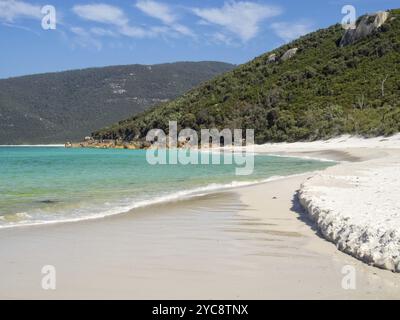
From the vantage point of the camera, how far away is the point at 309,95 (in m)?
62.8

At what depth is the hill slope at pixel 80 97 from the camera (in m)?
139

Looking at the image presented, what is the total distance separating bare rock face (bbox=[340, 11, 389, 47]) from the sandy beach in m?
67.3

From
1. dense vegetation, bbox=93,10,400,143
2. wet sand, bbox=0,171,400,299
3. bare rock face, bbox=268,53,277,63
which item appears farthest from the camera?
bare rock face, bbox=268,53,277,63

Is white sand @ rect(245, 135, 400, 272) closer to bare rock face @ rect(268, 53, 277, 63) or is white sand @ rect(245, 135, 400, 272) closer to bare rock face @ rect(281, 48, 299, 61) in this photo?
bare rock face @ rect(281, 48, 299, 61)

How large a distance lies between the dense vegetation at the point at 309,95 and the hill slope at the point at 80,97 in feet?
190

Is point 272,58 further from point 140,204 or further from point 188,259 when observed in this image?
point 188,259

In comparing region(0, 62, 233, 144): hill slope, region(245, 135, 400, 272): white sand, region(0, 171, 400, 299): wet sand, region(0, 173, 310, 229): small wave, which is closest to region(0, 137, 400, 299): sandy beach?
region(0, 171, 400, 299): wet sand

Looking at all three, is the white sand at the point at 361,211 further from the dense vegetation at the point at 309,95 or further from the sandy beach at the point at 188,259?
the dense vegetation at the point at 309,95

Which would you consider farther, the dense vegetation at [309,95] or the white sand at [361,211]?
the dense vegetation at [309,95]

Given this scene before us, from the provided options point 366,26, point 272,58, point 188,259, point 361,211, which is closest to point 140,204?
point 361,211

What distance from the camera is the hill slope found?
13900cm

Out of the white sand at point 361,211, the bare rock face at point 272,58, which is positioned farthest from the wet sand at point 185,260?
the bare rock face at point 272,58

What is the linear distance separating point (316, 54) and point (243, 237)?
72257mm

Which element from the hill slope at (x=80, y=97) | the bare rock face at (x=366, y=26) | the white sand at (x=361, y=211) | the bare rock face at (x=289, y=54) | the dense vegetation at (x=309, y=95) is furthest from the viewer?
the hill slope at (x=80, y=97)
